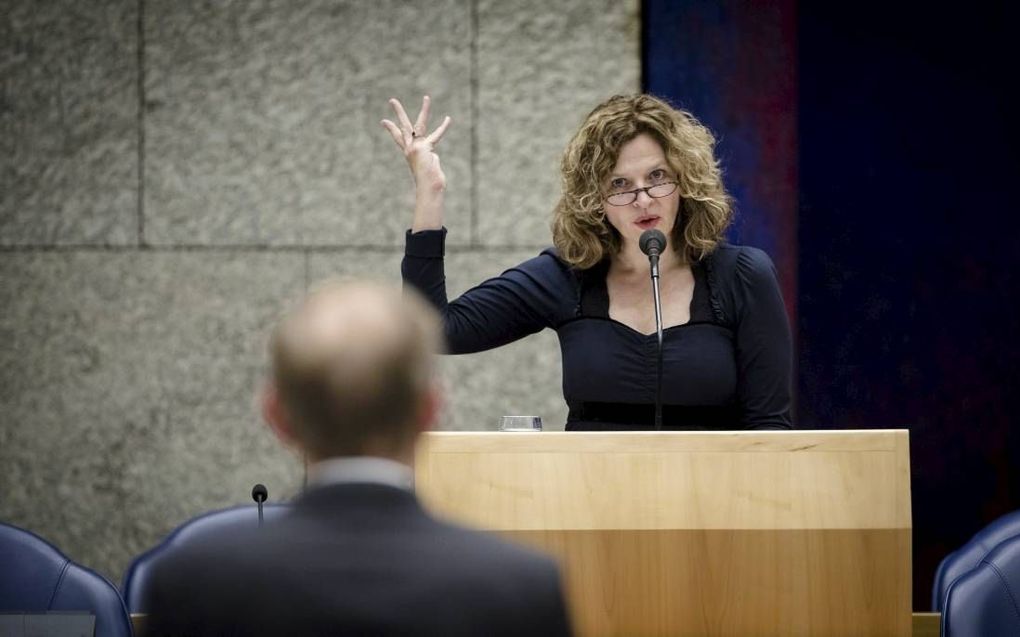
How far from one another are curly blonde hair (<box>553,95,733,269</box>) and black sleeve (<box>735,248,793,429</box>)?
0.37 feet

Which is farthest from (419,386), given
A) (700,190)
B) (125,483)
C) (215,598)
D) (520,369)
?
(125,483)

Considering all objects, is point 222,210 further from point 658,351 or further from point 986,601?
point 986,601

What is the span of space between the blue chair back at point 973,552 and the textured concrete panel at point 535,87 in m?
1.63

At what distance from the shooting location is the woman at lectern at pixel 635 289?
2357mm

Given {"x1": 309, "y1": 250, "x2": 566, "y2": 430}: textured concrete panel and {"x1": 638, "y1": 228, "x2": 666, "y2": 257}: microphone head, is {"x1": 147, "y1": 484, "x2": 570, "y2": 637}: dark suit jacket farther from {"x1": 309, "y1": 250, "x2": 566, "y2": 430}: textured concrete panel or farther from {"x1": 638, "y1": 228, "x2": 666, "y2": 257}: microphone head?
{"x1": 309, "y1": 250, "x2": 566, "y2": 430}: textured concrete panel

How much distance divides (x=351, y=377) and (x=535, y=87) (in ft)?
9.69

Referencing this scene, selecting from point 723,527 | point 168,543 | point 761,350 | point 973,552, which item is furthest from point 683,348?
point 168,543

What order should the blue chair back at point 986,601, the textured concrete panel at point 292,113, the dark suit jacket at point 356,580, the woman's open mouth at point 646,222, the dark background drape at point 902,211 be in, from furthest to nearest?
the textured concrete panel at point 292,113, the dark background drape at point 902,211, the woman's open mouth at point 646,222, the blue chair back at point 986,601, the dark suit jacket at point 356,580

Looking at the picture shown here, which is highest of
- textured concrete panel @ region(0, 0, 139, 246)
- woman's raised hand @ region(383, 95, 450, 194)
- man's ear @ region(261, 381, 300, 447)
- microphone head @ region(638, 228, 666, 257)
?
textured concrete panel @ region(0, 0, 139, 246)

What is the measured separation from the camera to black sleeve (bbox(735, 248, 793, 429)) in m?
2.34

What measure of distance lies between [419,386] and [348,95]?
297 cm

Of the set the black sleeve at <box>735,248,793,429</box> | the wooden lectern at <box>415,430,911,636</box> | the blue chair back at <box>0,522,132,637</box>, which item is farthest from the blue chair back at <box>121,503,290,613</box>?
the black sleeve at <box>735,248,793,429</box>

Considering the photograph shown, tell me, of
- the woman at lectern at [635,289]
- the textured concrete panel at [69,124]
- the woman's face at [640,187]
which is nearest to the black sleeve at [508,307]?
the woman at lectern at [635,289]

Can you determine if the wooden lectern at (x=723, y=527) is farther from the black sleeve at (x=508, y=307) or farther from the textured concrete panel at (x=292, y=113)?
the textured concrete panel at (x=292, y=113)
